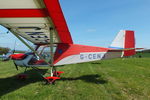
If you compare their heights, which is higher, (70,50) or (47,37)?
(47,37)

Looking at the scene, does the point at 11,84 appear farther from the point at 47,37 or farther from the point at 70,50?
the point at 70,50

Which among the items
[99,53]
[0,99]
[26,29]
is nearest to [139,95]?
[99,53]

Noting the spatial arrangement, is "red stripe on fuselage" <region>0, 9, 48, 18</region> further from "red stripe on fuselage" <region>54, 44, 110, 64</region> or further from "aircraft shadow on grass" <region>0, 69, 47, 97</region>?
"red stripe on fuselage" <region>54, 44, 110, 64</region>

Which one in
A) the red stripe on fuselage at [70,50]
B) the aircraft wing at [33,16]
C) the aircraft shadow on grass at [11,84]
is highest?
the aircraft wing at [33,16]

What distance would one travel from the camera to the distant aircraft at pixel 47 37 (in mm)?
3793

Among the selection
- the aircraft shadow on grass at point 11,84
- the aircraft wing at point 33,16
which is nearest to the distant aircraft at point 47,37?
the aircraft wing at point 33,16

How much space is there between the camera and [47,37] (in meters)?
6.62

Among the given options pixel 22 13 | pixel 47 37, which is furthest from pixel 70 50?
pixel 22 13

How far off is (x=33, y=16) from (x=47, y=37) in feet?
7.80

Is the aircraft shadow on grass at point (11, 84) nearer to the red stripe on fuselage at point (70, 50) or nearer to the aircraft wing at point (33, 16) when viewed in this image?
the red stripe on fuselage at point (70, 50)

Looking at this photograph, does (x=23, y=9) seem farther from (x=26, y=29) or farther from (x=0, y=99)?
(x=0, y=99)

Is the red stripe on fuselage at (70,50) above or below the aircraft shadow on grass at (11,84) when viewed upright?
above

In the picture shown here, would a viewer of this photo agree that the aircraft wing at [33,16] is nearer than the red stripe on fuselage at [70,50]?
Yes

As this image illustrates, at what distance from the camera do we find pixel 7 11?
402 centimetres
